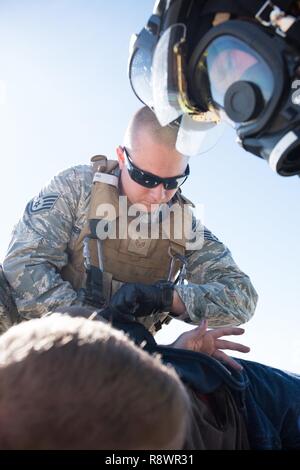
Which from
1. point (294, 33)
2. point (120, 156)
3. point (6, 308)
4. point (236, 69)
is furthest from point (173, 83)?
point (6, 308)

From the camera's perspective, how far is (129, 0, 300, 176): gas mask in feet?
4.58

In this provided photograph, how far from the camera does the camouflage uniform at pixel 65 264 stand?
263 cm

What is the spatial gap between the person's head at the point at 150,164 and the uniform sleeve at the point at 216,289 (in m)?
0.41

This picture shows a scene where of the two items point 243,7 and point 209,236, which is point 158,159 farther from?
point 243,7

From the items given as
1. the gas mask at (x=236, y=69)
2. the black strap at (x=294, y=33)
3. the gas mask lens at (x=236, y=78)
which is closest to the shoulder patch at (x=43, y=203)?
the gas mask at (x=236, y=69)

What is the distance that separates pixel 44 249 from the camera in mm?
2773

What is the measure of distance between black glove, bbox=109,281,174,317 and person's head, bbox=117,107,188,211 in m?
0.59

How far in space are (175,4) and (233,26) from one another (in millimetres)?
283

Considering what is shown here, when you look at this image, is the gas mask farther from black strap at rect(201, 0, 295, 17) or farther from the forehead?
the forehead

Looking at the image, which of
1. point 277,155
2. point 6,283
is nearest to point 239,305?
point 6,283

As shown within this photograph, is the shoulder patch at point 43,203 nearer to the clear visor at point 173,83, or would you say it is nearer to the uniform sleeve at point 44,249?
the uniform sleeve at point 44,249

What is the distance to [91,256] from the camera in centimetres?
289

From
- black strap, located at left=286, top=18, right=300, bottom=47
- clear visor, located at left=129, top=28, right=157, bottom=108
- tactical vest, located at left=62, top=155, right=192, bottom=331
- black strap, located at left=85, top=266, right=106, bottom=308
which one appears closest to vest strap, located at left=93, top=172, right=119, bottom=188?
tactical vest, located at left=62, top=155, right=192, bottom=331

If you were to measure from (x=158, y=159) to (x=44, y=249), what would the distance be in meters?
0.76
